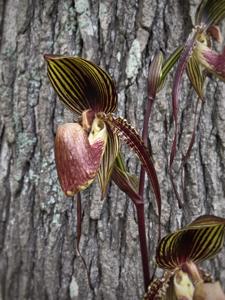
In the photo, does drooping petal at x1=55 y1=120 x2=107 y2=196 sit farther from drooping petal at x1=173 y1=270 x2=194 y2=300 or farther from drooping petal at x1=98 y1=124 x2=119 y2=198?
drooping petal at x1=173 y1=270 x2=194 y2=300

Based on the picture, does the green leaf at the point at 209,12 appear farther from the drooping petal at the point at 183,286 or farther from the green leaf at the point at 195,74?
the drooping petal at the point at 183,286

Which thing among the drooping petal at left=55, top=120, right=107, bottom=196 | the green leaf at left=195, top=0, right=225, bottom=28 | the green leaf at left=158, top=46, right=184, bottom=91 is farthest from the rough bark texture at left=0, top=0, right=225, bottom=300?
the drooping petal at left=55, top=120, right=107, bottom=196

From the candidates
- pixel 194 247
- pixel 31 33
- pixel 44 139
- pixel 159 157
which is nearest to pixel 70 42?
pixel 31 33

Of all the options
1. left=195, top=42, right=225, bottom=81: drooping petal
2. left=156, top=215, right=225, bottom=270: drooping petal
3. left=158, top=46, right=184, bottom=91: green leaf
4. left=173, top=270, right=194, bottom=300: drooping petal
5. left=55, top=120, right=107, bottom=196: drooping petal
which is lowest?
left=173, top=270, right=194, bottom=300: drooping petal

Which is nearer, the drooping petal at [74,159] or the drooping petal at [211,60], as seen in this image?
the drooping petal at [74,159]

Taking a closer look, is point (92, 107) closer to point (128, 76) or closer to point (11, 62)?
point (128, 76)

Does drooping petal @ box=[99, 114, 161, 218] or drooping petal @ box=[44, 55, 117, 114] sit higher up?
drooping petal @ box=[44, 55, 117, 114]

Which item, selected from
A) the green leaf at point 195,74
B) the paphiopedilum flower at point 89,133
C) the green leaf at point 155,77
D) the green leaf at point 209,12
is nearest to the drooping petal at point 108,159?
the paphiopedilum flower at point 89,133

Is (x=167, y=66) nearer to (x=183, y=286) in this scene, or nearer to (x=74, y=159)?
(x=74, y=159)
